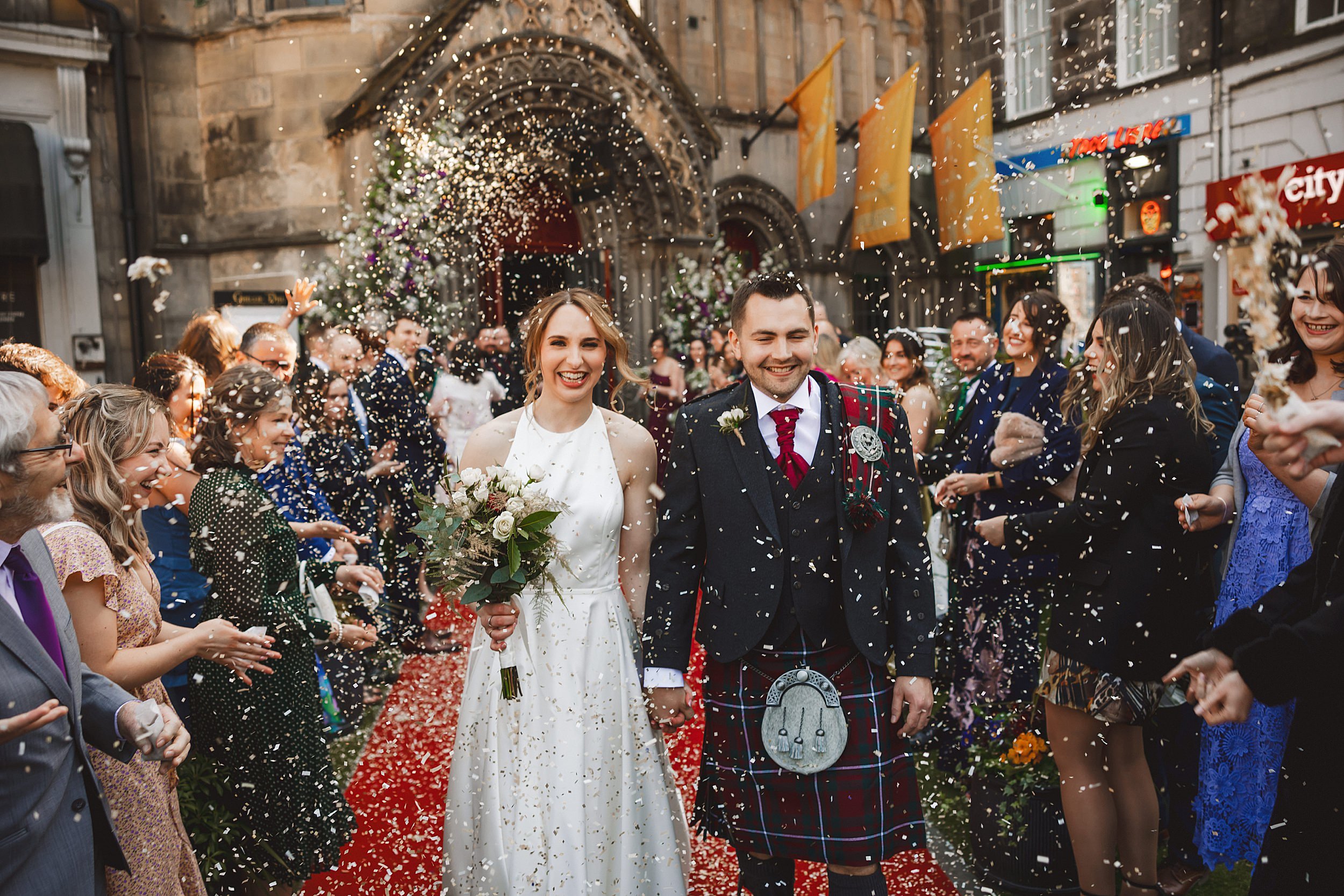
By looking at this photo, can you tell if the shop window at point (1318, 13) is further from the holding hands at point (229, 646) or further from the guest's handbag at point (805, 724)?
the holding hands at point (229, 646)

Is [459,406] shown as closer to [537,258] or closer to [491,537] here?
[491,537]

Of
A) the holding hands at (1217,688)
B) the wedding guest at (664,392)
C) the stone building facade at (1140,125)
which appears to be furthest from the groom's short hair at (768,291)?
the stone building facade at (1140,125)

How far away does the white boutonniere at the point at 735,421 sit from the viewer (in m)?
2.80

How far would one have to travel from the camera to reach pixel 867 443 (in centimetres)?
278

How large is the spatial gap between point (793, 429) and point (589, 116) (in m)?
10.7

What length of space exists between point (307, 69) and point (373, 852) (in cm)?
1041

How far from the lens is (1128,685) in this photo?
2904mm

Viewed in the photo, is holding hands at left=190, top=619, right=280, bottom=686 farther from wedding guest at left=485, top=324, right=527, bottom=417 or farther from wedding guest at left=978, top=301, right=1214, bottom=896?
wedding guest at left=485, top=324, right=527, bottom=417

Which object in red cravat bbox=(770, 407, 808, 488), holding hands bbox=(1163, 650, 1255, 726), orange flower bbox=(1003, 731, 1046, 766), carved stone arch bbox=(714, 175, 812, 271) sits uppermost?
carved stone arch bbox=(714, 175, 812, 271)

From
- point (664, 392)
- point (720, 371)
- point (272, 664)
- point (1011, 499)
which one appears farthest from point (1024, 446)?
point (664, 392)

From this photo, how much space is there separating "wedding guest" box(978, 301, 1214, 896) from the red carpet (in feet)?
2.52

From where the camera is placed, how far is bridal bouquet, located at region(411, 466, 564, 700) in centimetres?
282

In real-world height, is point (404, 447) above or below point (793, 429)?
below

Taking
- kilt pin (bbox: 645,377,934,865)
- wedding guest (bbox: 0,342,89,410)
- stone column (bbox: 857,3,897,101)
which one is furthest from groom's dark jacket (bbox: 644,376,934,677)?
stone column (bbox: 857,3,897,101)
